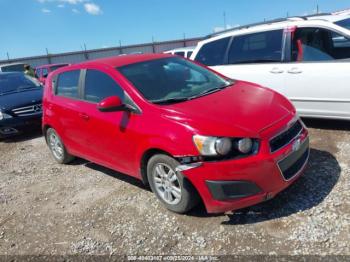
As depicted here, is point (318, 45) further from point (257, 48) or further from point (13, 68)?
point (13, 68)

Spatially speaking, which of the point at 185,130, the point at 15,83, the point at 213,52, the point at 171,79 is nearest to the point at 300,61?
the point at 213,52

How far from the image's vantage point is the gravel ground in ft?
10.8

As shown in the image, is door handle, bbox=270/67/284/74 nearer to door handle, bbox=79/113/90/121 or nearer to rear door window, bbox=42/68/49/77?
door handle, bbox=79/113/90/121

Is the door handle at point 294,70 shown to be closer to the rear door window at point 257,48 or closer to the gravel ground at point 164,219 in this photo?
the rear door window at point 257,48

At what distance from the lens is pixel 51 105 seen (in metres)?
5.73

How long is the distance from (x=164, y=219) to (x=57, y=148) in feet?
9.55

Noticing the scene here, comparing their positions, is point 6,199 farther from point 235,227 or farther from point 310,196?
point 310,196

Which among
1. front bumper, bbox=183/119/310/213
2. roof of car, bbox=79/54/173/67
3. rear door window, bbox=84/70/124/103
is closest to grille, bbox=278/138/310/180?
front bumper, bbox=183/119/310/213

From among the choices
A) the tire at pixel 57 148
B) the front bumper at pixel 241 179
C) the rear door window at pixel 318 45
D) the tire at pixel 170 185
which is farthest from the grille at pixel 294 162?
the tire at pixel 57 148

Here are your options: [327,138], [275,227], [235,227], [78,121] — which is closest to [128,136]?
[78,121]

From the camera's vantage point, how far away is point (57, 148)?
6070mm

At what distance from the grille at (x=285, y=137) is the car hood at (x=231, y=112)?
14 centimetres

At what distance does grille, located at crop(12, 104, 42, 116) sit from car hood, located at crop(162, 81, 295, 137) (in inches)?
218

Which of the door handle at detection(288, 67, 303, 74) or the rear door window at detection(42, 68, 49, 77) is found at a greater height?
Answer: the door handle at detection(288, 67, 303, 74)
